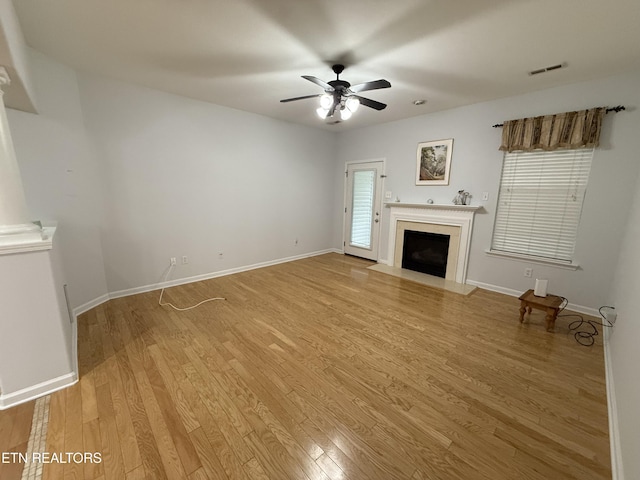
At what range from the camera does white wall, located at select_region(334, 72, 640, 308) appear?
270 cm

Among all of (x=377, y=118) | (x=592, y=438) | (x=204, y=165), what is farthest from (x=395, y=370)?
(x=377, y=118)

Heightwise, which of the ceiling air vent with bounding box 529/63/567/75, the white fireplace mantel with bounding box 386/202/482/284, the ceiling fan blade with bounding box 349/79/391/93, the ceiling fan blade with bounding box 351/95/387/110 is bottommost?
the white fireplace mantel with bounding box 386/202/482/284

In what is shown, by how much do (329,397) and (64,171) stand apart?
11.3 ft

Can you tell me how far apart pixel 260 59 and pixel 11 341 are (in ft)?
9.61

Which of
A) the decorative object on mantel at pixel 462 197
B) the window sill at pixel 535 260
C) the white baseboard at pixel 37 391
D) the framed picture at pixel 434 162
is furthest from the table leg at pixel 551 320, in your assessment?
the white baseboard at pixel 37 391

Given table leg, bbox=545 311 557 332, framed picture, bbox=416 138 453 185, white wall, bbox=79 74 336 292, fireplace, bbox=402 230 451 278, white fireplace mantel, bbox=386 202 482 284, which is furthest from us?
fireplace, bbox=402 230 451 278

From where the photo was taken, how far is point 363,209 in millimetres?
5352

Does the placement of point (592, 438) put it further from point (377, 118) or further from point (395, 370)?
point (377, 118)

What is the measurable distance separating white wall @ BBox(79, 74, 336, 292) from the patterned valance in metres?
3.29

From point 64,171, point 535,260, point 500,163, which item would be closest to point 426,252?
point 535,260

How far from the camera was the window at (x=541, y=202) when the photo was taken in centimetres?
301

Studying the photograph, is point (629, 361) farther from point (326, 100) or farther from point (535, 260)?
point (326, 100)

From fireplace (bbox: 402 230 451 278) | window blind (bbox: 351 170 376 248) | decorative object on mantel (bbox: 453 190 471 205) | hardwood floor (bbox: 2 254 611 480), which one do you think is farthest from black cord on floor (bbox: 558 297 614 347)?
window blind (bbox: 351 170 376 248)

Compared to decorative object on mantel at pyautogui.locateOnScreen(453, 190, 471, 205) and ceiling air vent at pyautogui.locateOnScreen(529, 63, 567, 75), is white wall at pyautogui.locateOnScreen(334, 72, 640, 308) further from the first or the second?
ceiling air vent at pyautogui.locateOnScreen(529, 63, 567, 75)
